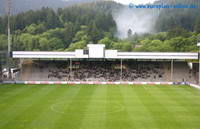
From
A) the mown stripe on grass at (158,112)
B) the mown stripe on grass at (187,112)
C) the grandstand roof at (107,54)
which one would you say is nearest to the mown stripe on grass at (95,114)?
the mown stripe on grass at (158,112)

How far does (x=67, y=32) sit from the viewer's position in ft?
438

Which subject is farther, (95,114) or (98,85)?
(98,85)

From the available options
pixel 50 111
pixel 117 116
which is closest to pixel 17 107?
pixel 50 111

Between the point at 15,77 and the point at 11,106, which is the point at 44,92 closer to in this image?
the point at 11,106

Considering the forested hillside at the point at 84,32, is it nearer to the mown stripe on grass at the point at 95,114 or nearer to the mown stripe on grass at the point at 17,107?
the mown stripe on grass at the point at 95,114

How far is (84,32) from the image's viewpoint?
13375cm

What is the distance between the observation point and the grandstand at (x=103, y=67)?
54.8m

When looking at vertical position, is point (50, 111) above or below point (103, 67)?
below

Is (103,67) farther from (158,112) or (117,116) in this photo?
(117,116)

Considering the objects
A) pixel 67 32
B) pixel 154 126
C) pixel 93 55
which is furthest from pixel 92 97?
pixel 67 32

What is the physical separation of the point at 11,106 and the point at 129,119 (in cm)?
1311

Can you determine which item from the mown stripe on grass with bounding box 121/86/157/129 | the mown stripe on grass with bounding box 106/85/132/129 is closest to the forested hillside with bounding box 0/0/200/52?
the mown stripe on grass with bounding box 121/86/157/129

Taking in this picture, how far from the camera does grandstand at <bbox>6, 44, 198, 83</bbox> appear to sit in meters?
54.8

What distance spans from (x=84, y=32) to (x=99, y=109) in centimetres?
10599
